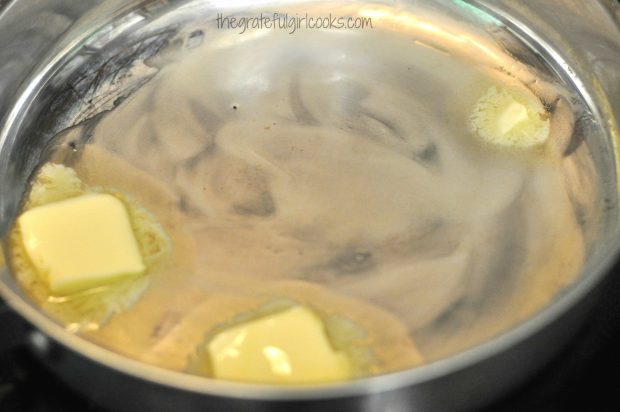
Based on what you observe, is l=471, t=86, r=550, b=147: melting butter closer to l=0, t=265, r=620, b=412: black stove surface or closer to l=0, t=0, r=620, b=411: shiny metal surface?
l=0, t=0, r=620, b=411: shiny metal surface

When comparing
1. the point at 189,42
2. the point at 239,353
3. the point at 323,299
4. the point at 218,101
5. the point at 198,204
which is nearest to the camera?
the point at 239,353

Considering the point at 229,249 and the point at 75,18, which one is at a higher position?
the point at 75,18

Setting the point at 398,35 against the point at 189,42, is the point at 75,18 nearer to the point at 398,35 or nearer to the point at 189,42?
the point at 189,42

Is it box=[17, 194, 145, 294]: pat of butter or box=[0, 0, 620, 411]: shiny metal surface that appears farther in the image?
box=[17, 194, 145, 294]: pat of butter

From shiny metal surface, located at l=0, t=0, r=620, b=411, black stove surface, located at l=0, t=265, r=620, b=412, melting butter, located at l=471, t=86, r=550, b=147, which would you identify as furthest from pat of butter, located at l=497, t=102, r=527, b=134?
black stove surface, located at l=0, t=265, r=620, b=412

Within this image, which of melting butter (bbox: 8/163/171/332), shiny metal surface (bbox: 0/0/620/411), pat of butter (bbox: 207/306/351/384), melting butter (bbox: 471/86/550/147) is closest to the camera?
shiny metal surface (bbox: 0/0/620/411)

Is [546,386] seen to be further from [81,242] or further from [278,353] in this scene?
[81,242]

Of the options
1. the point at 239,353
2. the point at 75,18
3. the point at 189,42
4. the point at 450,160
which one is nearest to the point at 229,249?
the point at 239,353
